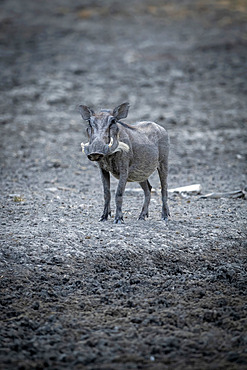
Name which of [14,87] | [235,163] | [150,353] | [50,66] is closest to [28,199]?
[150,353]

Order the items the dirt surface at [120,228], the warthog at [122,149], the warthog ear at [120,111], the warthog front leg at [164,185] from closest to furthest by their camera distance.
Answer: the dirt surface at [120,228], the warthog at [122,149], the warthog ear at [120,111], the warthog front leg at [164,185]

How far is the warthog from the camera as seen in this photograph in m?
7.14

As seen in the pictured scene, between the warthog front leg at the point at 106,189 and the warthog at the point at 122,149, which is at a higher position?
the warthog at the point at 122,149

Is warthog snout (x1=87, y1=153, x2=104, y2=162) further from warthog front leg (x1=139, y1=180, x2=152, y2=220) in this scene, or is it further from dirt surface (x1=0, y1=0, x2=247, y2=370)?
warthog front leg (x1=139, y1=180, x2=152, y2=220)

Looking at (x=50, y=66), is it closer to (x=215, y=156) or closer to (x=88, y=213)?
(x=215, y=156)

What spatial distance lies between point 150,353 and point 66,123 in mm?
14108

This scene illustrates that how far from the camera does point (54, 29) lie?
91.4 feet

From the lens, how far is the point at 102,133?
7.12 m

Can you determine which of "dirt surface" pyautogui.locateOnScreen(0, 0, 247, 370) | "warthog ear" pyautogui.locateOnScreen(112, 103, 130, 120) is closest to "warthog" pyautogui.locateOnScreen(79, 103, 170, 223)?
"warthog ear" pyautogui.locateOnScreen(112, 103, 130, 120)

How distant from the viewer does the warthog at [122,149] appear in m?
7.14

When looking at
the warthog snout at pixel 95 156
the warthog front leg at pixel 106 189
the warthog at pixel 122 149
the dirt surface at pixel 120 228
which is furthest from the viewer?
the warthog front leg at pixel 106 189

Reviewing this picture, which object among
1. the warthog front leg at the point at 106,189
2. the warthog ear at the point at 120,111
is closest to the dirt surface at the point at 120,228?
the warthog front leg at the point at 106,189

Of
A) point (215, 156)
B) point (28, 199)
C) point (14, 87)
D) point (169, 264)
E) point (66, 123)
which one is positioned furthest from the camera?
point (14, 87)

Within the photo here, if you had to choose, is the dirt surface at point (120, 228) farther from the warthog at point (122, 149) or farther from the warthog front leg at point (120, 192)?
the warthog at point (122, 149)
